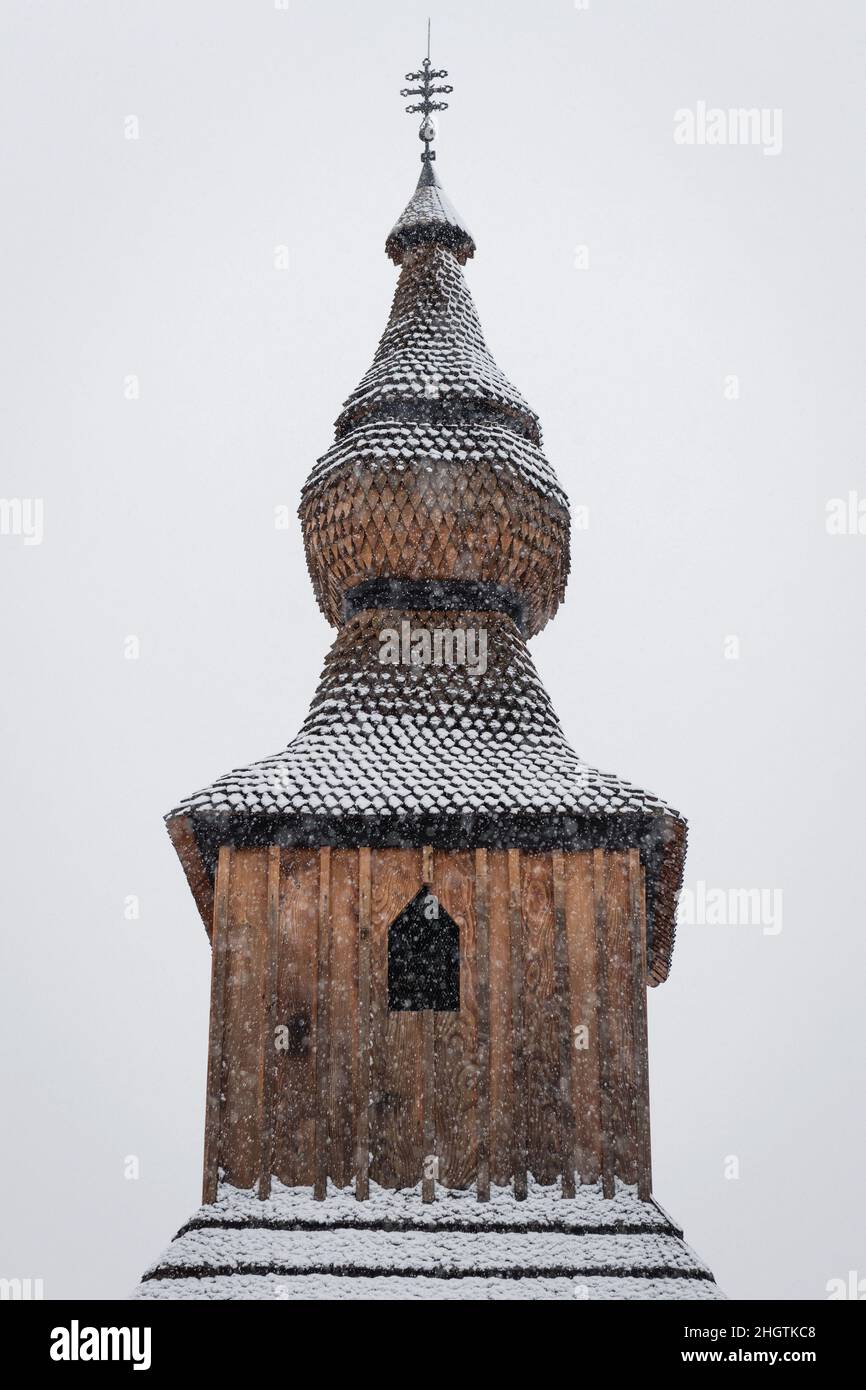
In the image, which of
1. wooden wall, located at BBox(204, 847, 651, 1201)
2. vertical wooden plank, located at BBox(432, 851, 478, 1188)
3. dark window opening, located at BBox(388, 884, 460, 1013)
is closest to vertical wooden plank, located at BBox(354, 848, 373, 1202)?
wooden wall, located at BBox(204, 847, 651, 1201)

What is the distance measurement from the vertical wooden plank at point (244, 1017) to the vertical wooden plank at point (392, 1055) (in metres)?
0.92

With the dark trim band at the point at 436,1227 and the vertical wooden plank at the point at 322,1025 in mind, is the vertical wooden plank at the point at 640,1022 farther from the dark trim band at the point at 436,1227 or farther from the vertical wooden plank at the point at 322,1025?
the vertical wooden plank at the point at 322,1025

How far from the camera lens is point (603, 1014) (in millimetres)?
13000

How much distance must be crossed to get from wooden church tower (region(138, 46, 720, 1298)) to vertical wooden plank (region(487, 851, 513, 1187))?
19mm

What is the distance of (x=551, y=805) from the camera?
13.4m

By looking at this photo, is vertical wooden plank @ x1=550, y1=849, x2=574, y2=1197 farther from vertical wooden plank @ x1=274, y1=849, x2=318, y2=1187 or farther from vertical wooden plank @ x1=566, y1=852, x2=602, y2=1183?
vertical wooden plank @ x1=274, y1=849, x2=318, y2=1187

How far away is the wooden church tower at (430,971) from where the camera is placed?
11844mm

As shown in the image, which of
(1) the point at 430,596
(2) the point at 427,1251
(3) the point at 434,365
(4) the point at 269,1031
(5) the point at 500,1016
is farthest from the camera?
(3) the point at 434,365

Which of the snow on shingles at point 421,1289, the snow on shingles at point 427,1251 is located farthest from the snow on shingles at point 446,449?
the snow on shingles at point 421,1289

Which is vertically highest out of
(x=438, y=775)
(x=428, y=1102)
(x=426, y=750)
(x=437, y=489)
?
(x=437, y=489)

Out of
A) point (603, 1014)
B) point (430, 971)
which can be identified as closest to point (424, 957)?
point (430, 971)

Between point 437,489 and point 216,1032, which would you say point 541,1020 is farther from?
point 437,489

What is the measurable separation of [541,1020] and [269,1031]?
2206 millimetres
